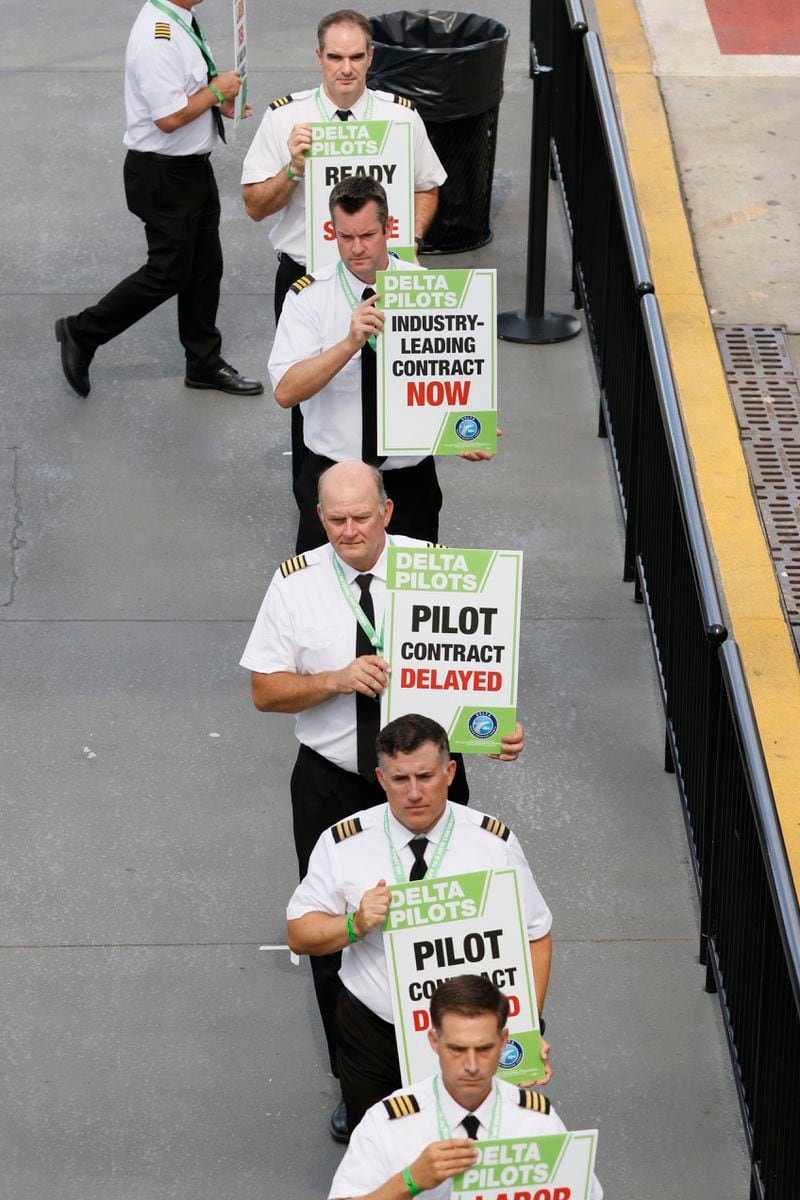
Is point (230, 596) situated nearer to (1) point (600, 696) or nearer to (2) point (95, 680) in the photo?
(2) point (95, 680)

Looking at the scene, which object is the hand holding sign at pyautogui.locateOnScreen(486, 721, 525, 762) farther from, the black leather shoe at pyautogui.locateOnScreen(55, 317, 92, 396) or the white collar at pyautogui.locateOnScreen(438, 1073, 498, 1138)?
the black leather shoe at pyautogui.locateOnScreen(55, 317, 92, 396)

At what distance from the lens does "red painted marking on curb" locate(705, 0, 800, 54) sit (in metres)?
13.5

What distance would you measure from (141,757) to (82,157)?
5.31 meters

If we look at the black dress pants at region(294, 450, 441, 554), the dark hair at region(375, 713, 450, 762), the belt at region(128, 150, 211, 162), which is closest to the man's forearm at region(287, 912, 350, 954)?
the dark hair at region(375, 713, 450, 762)

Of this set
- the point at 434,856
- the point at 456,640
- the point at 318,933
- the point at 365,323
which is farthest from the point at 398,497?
the point at 318,933

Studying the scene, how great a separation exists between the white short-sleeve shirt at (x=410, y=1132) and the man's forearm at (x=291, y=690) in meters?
1.63

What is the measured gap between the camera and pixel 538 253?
1052cm

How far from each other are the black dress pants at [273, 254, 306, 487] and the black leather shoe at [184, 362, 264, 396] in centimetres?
75

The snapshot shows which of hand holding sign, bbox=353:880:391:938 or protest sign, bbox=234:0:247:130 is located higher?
protest sign, bbox=234:0:247:130

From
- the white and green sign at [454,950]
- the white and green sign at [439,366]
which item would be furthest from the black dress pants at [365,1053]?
the white and green sign at [439,366]

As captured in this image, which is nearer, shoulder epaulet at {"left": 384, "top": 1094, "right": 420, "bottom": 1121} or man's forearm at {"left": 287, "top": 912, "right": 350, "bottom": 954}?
shoulder epaulet at {"left": 384, "top": 1094, "right": 420, "bottom": 1121}

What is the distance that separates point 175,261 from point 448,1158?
6014 millimetres

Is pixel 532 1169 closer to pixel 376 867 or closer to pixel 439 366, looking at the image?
pixel 376 867

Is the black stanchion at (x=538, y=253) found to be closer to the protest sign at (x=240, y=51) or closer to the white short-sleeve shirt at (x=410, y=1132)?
the protest sign at (x=240, y=51)
